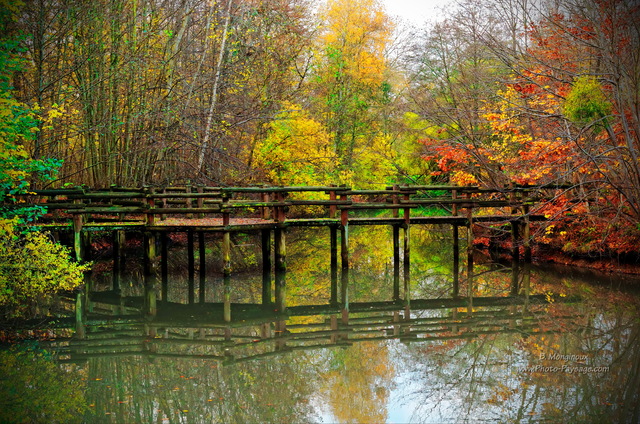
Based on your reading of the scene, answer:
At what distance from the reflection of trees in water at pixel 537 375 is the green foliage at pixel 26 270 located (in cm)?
698

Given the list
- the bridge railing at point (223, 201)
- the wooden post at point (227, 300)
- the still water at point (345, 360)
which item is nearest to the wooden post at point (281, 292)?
the still water at point (345, 360)

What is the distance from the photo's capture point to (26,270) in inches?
455

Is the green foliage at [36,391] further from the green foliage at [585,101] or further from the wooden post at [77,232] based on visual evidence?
the green foliage at [585,101]

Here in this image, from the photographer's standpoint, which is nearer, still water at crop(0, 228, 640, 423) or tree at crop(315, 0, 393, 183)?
→ still water at crop(0, 228, 640, 423)

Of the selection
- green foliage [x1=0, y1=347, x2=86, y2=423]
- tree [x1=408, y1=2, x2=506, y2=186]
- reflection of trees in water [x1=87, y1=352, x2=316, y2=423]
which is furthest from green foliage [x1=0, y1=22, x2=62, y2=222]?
tree [x1=408, y1=2, x2=506, y2=186]

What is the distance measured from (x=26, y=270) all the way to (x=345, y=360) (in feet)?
22.3

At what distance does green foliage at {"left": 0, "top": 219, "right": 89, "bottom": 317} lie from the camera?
11055mm

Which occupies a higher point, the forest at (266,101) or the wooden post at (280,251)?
the forest at (266,101)

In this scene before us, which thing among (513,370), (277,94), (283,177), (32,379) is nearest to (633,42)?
(513,370)

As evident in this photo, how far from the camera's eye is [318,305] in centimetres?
1181

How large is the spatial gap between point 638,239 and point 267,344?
8.88 m

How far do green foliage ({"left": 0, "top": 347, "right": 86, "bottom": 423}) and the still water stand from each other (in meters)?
0.02

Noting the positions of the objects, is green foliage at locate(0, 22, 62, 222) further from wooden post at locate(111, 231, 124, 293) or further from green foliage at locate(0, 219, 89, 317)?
wooden post at locate(111, 231, 124, 293)

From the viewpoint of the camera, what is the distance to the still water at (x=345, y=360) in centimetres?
631
